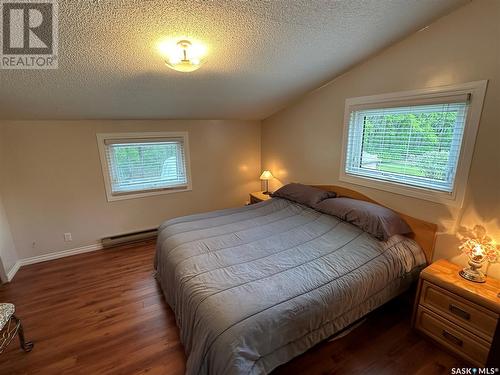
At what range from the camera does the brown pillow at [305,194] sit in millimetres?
2809

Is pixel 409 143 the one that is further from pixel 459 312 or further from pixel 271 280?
pixel 271 280

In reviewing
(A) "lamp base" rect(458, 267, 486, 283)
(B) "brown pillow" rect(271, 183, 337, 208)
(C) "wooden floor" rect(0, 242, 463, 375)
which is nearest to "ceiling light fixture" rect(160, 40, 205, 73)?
(B) "brown pillow" rect(271, 183, 337, 208)

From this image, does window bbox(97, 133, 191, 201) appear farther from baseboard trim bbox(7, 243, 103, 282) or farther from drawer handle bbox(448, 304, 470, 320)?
drawer handle bbox(448, 304, 470, 320)

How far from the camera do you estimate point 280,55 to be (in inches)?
82.5

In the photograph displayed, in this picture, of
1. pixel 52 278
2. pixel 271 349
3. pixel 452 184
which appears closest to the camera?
pixel 271 349

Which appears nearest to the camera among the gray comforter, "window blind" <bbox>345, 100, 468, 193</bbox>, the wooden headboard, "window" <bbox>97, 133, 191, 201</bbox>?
the gray comforter

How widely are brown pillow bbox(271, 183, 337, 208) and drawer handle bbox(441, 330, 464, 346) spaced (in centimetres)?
149

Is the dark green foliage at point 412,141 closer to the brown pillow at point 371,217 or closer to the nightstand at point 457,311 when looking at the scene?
the brown pillow at point 371,217

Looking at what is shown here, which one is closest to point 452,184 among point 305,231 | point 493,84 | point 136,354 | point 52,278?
point 493,84

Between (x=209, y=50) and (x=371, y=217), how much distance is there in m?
1.96

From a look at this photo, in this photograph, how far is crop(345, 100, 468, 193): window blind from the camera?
196 centimetres

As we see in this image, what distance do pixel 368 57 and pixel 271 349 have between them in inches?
103

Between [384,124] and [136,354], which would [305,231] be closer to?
[384,124]

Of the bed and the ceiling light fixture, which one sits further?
the ceiling light fixture
